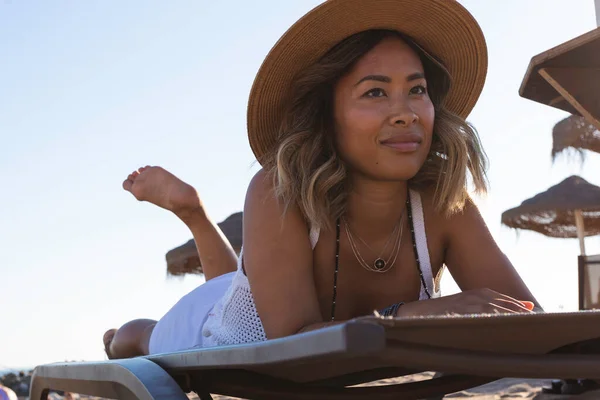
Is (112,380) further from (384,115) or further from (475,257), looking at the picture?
(475,257)

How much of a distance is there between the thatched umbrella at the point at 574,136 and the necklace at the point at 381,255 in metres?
9.87

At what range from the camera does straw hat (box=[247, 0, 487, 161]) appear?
221cm

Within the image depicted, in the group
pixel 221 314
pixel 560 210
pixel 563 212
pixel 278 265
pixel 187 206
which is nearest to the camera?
pixel 278 265

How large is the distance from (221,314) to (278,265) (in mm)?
852

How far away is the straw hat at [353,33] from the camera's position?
2215 millimetres

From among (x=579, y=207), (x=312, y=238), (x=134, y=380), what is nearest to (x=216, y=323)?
(x=312, y=238)

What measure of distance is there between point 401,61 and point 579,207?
1184 centimetres

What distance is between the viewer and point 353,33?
2.28 metres

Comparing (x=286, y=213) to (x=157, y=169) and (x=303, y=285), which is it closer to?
(x=303, y=285)

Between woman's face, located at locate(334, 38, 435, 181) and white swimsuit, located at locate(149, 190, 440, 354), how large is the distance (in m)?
0.28

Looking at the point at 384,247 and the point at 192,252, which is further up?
the point at 192,252

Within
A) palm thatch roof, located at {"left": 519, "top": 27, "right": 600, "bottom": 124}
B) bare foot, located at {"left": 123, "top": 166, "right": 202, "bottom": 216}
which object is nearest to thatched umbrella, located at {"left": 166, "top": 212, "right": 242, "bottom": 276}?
palm thatch roof, located at {"left": 519, "top": 27, "right": 600, "bottom": 124}

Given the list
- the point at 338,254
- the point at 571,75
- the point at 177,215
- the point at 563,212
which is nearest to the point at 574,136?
the point at 563,212

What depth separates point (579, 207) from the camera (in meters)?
13.0
